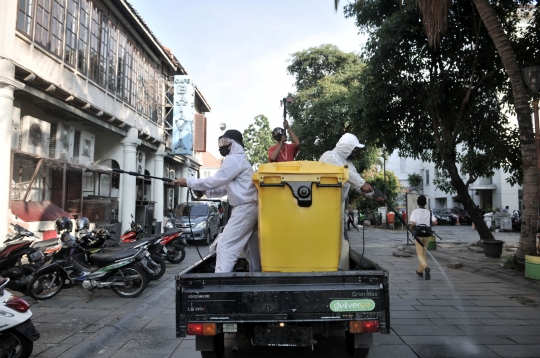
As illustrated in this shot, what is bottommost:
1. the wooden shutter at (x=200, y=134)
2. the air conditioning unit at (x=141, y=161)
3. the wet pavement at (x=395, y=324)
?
the wet pavement at (x=395, y=324)

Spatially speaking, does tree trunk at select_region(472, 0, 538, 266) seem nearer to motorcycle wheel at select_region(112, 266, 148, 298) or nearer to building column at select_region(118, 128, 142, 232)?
motorcycle wheel at select_region(112, 266, 148, 298)

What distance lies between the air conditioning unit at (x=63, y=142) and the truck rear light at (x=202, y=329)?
43.0 feet

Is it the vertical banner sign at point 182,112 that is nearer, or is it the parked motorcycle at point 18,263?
the parked motorcycle at point 18,263

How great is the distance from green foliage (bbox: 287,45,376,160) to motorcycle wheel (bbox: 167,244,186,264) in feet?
45.6

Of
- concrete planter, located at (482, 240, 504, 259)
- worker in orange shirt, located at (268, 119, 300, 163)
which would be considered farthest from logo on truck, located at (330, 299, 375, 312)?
concrete planter, located at (482, 240, 504, 259)

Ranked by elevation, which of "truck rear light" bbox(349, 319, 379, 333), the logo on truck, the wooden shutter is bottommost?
"truck rear light" bbox(349, 319, 379, 333)

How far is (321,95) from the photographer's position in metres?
27.2

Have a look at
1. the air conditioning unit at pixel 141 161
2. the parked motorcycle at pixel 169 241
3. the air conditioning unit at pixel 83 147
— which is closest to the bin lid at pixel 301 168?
the parked motorcycle at pixel 169 241

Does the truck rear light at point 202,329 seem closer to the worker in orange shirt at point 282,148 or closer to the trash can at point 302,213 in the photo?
the trash can at point 302,213

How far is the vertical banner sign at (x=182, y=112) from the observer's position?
77.9 ft

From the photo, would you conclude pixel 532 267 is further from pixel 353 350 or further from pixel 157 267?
pixel 157 267

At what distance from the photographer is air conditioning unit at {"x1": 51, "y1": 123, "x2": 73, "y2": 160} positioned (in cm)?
1485

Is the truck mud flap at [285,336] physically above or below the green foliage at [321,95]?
below

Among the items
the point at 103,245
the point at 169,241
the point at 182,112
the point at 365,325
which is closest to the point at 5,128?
the point at 103,245
